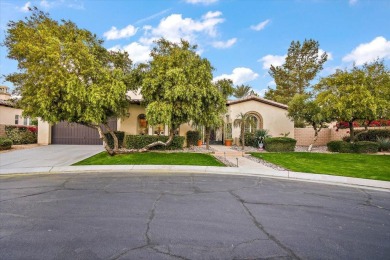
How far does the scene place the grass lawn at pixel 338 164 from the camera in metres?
10.9

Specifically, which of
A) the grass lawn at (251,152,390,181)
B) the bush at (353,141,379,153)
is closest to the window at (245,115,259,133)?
the grass lawn at (251,152,390,181)

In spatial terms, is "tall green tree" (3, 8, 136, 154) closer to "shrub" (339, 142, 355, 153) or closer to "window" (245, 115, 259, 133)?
"window" (245, 115, 259, 133)

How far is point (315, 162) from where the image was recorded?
44.8ft

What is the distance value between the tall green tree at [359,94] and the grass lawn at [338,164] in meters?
3.15

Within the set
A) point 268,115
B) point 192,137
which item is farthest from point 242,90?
point 192,137

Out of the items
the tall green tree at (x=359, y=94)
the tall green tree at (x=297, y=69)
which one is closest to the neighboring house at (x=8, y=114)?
the tall green tree at (x=359, y=94)

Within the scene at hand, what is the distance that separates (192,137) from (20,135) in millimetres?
15031

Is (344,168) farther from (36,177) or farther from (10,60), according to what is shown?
(10,60)

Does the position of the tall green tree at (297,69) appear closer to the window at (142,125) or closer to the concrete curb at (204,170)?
the window at (142,125)

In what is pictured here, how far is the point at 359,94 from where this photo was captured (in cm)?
1577

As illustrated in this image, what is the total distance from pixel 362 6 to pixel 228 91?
393 inches

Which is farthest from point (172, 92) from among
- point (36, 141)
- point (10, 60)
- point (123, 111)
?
point (36, 141)

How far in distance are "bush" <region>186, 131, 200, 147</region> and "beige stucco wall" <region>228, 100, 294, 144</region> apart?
3.82m

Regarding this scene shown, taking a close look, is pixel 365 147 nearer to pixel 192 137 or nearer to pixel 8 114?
pixel 192 137
